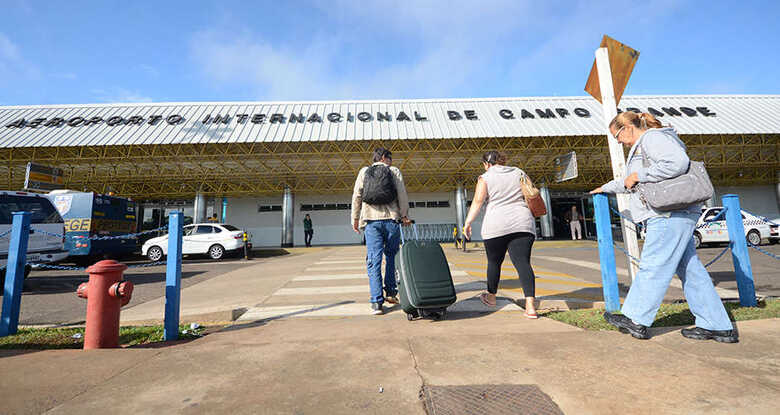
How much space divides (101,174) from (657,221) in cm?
2577

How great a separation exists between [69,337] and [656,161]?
16.3 ft

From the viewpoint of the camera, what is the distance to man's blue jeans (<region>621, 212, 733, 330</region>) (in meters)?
2.07

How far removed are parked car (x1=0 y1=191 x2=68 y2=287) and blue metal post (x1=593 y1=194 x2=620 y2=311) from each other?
9.20 meters

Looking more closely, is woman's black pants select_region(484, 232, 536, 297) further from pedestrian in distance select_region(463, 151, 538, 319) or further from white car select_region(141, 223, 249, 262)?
white car select_region(141, 223, 249, 262)

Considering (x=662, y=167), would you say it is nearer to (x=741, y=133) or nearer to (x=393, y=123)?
(x=393, y=123)

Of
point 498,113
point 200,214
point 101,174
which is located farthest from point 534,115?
point 101,174

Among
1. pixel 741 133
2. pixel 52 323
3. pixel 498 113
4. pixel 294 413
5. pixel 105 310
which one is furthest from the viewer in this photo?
pixel 498 113

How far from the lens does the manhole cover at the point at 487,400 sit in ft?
3.97

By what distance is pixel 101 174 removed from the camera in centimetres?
1892

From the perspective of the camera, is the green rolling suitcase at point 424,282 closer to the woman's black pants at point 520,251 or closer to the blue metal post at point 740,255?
the woman's black pants at point 520,251

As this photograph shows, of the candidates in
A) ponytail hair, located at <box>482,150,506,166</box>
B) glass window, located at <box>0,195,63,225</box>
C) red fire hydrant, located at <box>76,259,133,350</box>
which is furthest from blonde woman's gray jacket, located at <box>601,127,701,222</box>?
glass window, located at <box>0,195,63,225</box>

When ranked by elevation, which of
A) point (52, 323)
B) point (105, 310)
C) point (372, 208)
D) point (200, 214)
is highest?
point (200, 214)

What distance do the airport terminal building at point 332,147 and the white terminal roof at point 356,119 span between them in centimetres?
11

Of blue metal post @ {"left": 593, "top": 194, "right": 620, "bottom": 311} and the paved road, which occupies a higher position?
blue metal post @ {"left": 593, "top": 194, "right": 620, "bottom": 311}
